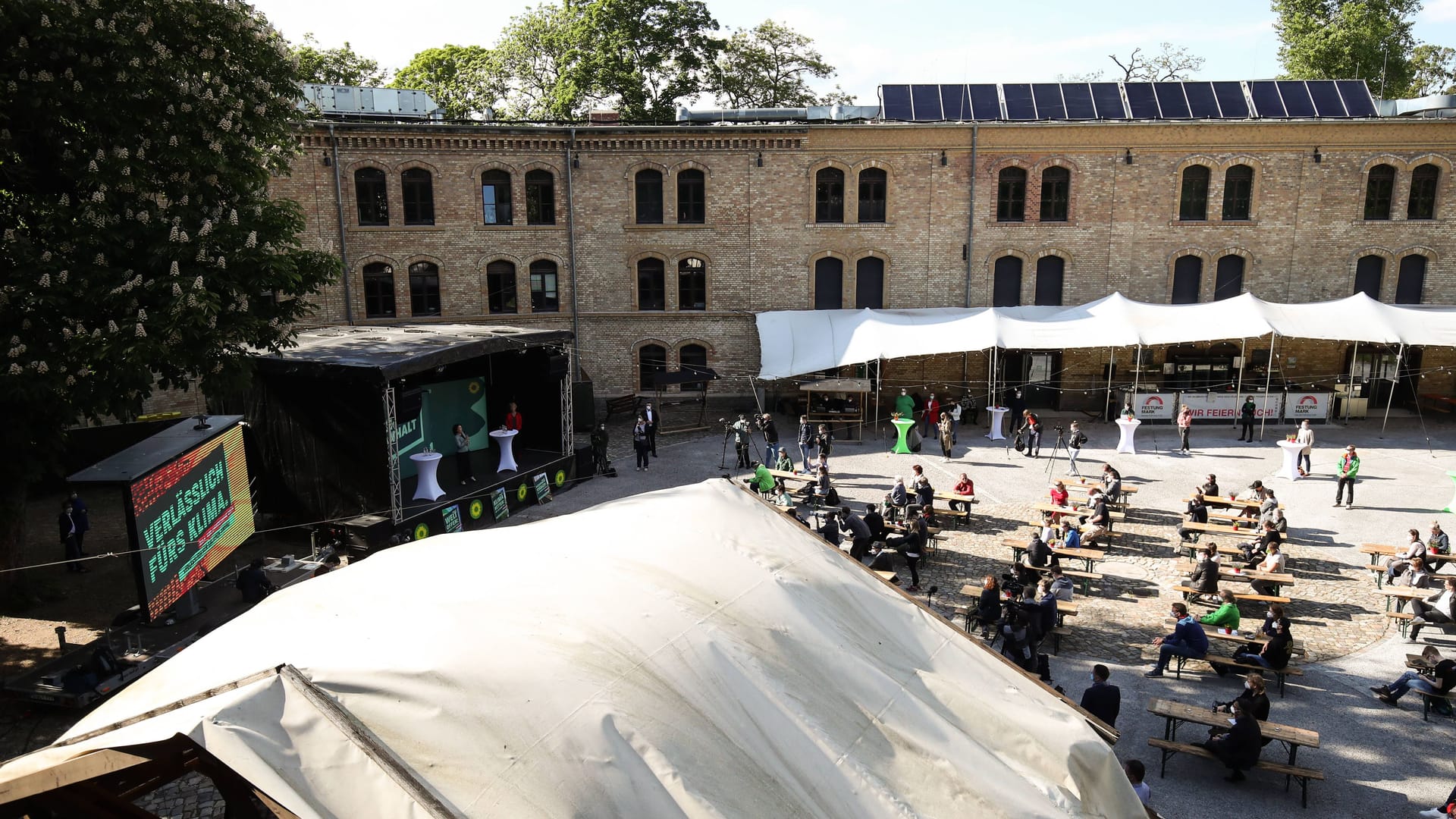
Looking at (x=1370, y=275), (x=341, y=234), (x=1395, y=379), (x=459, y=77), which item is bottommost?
(x=1395, y=379)

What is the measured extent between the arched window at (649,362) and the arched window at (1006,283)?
11.3m

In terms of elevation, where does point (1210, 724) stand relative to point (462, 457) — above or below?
below

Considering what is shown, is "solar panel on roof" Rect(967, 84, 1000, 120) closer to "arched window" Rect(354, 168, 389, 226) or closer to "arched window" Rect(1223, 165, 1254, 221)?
"arched window" Rect(1223, 165, 1254, 221)

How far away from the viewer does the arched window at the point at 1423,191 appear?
28609 millimetres

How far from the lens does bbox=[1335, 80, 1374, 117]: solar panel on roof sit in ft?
94.0

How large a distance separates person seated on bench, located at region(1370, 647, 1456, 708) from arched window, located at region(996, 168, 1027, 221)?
20342 millimetres

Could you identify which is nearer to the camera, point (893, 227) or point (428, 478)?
point (428, 478)

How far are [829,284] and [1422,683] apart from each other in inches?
832

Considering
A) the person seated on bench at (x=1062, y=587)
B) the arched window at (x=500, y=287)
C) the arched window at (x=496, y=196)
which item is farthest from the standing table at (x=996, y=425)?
the arched window at (x=496, y=196)

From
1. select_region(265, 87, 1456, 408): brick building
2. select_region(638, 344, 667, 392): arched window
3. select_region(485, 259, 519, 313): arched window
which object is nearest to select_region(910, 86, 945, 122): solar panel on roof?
select_region(265, 87, 1456, 408): brick building

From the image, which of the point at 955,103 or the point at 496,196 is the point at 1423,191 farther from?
the point at 496,196

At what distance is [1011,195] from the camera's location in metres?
29.0

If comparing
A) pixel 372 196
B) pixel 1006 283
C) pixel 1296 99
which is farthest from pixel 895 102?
pixel 372 196

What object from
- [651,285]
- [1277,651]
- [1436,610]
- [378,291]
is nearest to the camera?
[1277,651]
